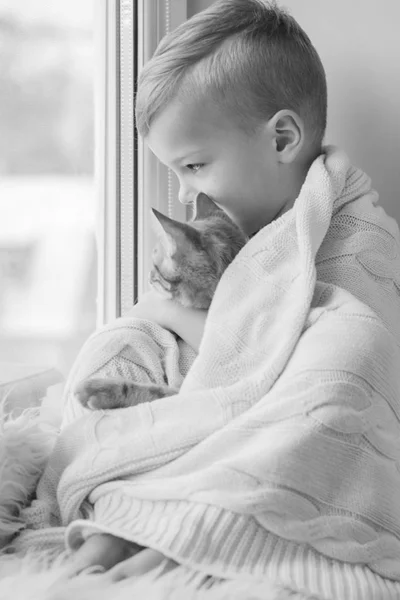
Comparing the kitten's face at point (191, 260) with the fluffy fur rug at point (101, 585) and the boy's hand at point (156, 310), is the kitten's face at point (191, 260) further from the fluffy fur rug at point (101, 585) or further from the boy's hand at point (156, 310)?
the fluffy fur rug at point (101, 585)

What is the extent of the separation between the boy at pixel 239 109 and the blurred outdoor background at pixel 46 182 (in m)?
0.31

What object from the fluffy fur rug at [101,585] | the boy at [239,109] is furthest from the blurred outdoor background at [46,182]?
the fluffy fur rug at [101,585]

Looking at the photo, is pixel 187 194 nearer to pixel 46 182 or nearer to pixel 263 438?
pixel 46 182

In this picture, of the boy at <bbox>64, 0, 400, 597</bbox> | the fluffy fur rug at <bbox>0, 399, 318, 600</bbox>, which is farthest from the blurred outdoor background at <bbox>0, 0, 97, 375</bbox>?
the fluffy fur rug at <bbox>0, 399, 318, 600</bbox>

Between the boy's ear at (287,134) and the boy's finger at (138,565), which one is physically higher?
the boy's ear at (287,134)

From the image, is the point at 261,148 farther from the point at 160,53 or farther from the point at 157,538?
the point at 157,538

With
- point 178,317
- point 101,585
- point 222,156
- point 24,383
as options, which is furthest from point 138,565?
point 222,156

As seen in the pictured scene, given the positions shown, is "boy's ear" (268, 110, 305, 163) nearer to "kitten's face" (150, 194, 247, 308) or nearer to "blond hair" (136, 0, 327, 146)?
"blond hair" (136, 0, 327, 146)

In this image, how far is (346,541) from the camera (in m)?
1.00

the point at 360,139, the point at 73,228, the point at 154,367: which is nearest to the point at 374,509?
the point at 154,367

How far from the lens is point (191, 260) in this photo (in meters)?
1.28

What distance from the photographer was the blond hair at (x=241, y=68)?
1388 millimetres

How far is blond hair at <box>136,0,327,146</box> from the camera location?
4.55 ft

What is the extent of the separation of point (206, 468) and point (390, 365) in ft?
1.01
